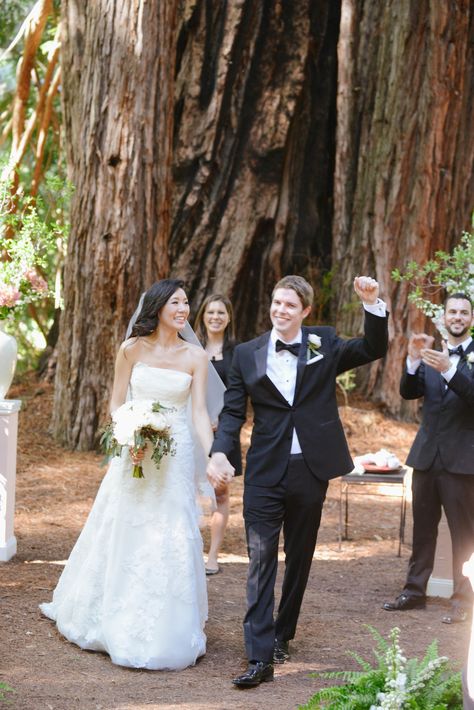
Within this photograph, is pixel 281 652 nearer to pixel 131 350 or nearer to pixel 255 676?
pixel 255 676

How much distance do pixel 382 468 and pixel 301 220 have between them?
7.59 m

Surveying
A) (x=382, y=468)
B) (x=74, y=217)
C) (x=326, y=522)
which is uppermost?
(x=74, y=217)

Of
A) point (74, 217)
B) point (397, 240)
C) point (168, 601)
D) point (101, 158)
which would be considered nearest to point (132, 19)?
point (101, 158)

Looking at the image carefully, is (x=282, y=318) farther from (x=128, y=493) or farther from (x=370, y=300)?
(x=128, y=493)

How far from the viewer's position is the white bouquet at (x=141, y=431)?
18.7 feet

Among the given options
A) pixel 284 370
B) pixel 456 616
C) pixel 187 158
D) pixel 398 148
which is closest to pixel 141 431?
pixel 284 370

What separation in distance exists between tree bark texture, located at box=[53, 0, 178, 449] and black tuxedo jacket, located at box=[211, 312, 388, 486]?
5.58 m

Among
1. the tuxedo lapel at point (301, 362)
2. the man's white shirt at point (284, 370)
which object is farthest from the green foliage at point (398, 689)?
the tuxedo lapel at point (301, 362)

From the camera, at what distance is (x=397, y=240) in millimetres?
14086

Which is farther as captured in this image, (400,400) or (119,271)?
(400,400)

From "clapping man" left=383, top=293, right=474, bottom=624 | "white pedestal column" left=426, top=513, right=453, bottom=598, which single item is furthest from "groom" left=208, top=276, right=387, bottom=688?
"white pedestal column" left=426, top=513, right=453, bottom=598

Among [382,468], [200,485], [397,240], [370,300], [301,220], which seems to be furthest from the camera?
[301,220]

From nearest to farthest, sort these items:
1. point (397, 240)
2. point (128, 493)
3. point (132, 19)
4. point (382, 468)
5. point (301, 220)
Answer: point (128, 493) → point (382, 468) → point (132, 19) → point (397, 240) → point (301, 220)

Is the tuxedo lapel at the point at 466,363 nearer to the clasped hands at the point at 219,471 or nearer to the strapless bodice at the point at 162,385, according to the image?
the strapless bodice at the point at 162,385
